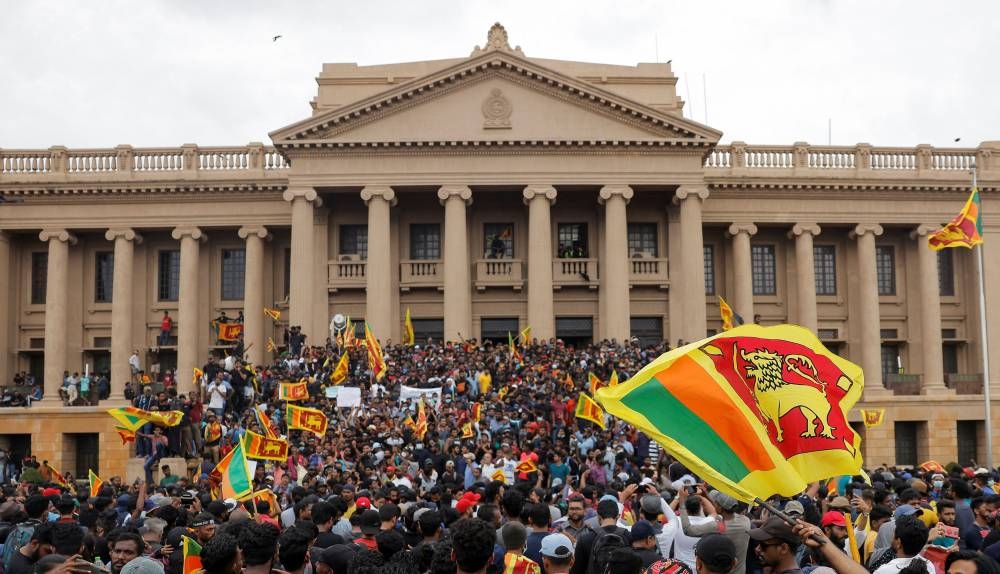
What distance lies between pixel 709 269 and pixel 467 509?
37.9 meters

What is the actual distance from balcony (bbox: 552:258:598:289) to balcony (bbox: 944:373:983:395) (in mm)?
16634

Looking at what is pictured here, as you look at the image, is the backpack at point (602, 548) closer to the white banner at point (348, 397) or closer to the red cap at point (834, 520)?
the red cap at point (834, 520)

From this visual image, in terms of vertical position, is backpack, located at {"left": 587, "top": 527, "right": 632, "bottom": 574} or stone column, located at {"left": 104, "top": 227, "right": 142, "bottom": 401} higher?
stone column, located at {"left": 104, "top": 227, "right": 142, "bottom": 401}

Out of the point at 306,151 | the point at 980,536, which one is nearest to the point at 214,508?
the point at 980,536

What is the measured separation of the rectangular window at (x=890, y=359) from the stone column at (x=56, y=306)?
3696 centimetres

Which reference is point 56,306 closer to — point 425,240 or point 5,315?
point 5,315

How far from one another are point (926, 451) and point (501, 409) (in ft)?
82.3

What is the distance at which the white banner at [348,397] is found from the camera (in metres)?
Result: 29.1

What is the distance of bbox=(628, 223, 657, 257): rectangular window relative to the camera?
4619 centimetres

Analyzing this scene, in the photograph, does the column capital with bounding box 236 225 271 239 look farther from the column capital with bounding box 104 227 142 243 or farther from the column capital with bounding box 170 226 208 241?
the column capital with bounding box 104 227 142 243

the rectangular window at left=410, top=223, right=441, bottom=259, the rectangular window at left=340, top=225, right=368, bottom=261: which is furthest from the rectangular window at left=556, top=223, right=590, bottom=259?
the rectangular window at left=340, top=225, right=368, bottom=261

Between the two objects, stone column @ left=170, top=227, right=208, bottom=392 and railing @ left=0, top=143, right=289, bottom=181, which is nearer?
stone column @ left=170, top=227, right=208, bottom=392

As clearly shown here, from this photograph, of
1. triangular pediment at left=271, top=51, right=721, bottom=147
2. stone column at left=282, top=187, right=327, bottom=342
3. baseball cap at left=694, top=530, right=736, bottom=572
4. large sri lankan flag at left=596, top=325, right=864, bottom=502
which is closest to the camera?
baseball cap at left=694, top=530, right=736, bottom=572

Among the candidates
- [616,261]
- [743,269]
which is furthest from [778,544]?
[743,269]
